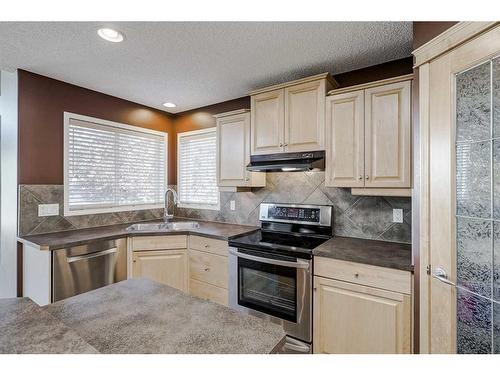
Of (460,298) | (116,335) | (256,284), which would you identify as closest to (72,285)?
(256,284)

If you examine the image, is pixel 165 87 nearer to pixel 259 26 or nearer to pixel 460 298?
pixel 259 26

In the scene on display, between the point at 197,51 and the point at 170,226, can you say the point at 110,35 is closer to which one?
the point at 197,51

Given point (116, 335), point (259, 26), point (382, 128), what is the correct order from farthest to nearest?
point (382, 128), point (259, 26), point (116, 335)

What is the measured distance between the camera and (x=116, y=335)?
0.73 meters

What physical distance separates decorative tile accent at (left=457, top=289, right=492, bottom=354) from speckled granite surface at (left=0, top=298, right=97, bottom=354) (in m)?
1.52

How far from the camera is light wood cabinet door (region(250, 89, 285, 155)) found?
2320 millimetres

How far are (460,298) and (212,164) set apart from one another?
8.65 ft

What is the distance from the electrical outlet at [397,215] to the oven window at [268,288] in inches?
36.5

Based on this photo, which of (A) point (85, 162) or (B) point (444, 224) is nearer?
(B) point (444, 224)

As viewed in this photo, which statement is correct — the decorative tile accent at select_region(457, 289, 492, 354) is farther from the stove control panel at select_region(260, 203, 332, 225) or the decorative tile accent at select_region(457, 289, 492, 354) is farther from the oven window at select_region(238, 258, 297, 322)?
the stove control panel at select_region(260, 203, 332, 225)

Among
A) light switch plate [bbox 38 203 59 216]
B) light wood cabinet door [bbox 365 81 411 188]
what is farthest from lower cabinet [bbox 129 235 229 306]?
light wood cabinet door [bbox 365 81 411 188]

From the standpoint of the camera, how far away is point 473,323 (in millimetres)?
1186

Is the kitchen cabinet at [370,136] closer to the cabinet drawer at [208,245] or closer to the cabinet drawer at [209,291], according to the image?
the cabinet drawer at [208,245]
